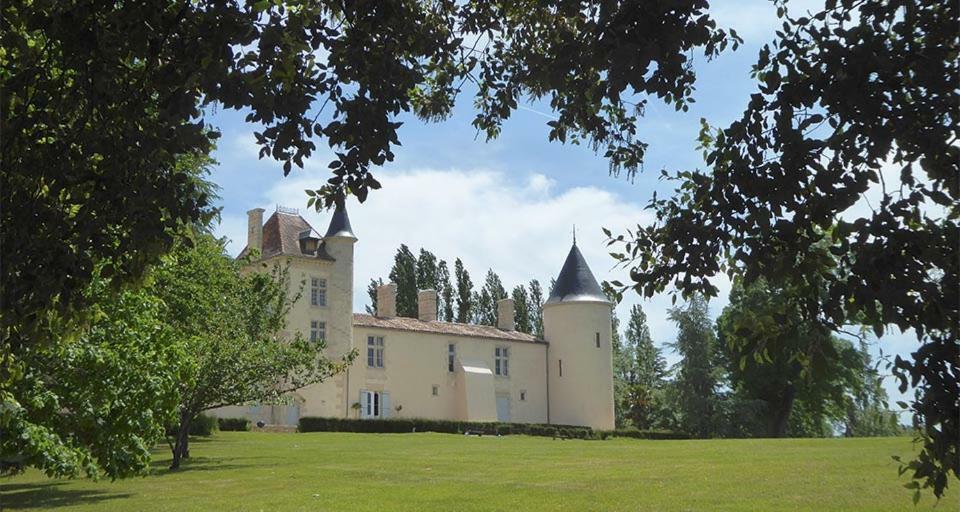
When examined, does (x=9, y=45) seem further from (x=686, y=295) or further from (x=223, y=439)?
(x=223, y=439)

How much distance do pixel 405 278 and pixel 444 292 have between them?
3.84 m

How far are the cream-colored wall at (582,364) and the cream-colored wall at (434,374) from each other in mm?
1362

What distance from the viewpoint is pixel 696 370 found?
51094 mm

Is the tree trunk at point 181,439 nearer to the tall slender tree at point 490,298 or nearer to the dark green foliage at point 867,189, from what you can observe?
the dark green foliage at point 867,189

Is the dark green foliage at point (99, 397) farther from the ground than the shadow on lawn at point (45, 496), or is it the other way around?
the dark green foliage at point (99, 397)

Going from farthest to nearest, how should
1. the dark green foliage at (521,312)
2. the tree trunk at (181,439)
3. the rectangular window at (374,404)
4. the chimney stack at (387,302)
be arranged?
the dark green foliage at (521,312) → the chimney stack at (387,302) → the rectangular window at (374,404) → the tree trunk at (181,439)

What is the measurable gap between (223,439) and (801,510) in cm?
2468

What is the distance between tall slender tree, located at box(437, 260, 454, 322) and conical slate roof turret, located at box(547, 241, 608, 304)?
14.9 metres

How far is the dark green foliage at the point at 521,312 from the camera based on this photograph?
71.6 m

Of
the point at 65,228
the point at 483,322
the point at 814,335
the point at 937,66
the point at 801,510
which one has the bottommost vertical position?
the point at 801,510

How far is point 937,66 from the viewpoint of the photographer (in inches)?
176

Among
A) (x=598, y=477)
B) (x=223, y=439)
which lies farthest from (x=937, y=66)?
(x=223, y=439)

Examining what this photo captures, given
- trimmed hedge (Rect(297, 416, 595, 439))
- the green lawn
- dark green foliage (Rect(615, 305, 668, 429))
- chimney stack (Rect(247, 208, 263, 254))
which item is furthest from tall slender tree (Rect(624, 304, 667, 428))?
the green lawn

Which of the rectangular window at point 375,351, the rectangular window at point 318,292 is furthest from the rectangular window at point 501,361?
the rectangular window at point 318,292
